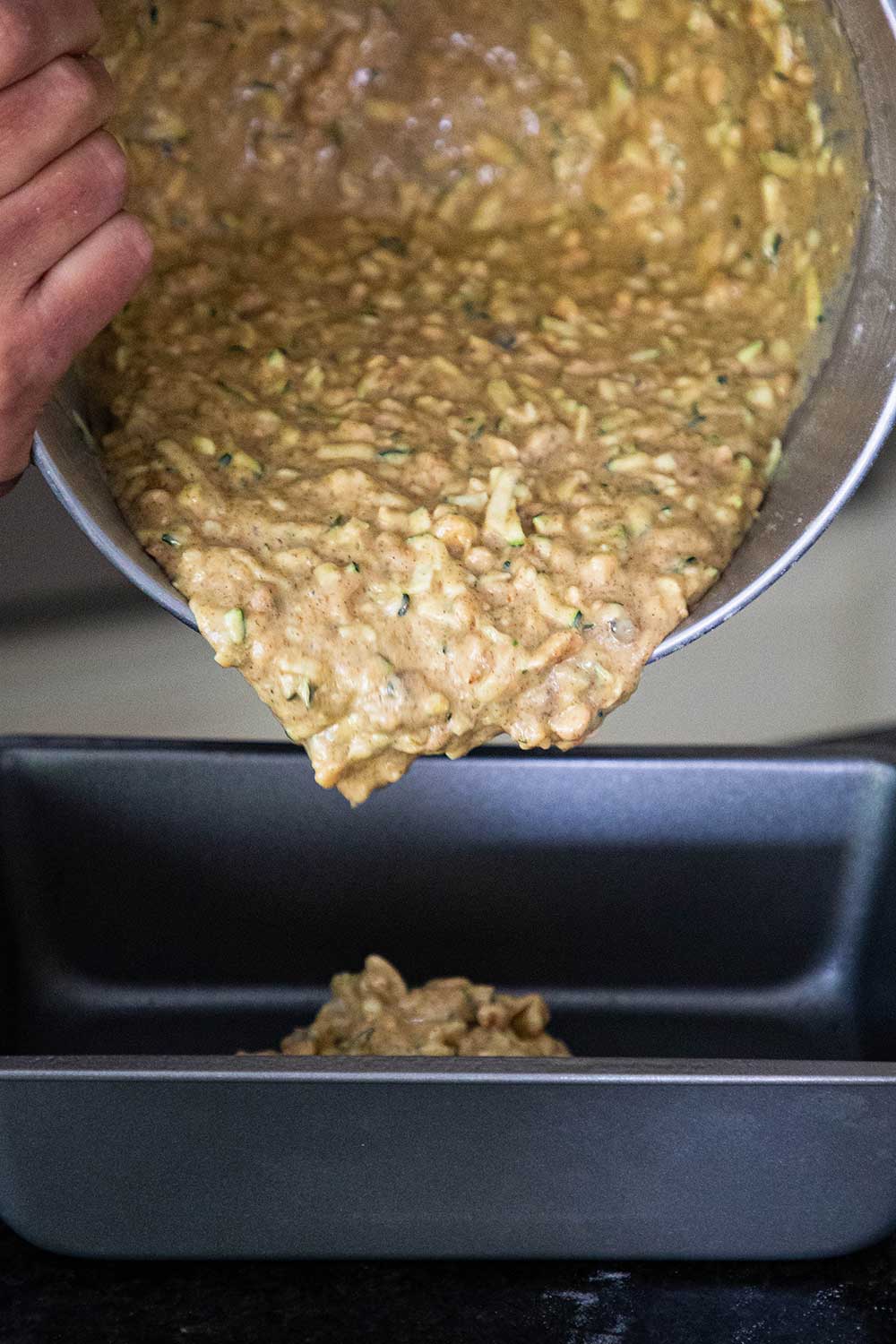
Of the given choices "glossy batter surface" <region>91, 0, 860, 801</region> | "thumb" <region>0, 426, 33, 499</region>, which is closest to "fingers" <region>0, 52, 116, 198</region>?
"thumb" <region>0, 426, 33, 499</region>

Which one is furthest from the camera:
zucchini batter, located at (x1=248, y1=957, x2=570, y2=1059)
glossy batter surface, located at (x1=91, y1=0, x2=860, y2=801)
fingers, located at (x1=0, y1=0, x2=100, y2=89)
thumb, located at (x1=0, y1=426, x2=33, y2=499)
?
zucchini batter, located at (x1=248, y1=957, x2=570, y2=1059)

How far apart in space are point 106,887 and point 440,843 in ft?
0.83

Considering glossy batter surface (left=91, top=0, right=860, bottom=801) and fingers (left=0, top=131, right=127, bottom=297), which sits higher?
fingers (left=0, top=131, right=127, bottom=297)

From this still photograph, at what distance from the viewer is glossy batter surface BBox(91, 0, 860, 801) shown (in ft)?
2.92

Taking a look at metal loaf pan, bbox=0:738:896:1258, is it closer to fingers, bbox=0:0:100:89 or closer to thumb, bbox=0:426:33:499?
thumb, bbox=0:426:33:499

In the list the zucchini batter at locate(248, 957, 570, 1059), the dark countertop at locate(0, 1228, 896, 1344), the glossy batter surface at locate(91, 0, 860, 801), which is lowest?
the zucchini batter at locate(248, 957, 570, 1059)

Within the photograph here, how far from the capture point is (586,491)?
97cm

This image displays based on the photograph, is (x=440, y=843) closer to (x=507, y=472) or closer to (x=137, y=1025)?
(x=137, y=1025)

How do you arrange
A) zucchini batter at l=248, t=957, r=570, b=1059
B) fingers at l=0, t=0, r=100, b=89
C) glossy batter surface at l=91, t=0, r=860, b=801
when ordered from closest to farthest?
fingers at l=0, t=0, r=100, b=89 → glossy batter surface at l=91, t=0, r=860, b=801 → zucchini batter at l=248, t=957, r=570, b=1059

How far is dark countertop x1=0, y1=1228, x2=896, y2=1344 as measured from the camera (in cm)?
86

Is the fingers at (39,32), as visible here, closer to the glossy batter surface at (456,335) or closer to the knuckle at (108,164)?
the knuckle at (108,164)

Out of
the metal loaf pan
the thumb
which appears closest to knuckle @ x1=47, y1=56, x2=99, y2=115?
the thumb

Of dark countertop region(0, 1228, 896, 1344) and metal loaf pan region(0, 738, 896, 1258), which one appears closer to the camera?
dark countertop region(0, 1228, 896, 1344)

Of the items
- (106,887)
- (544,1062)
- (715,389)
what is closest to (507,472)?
(715,389)
